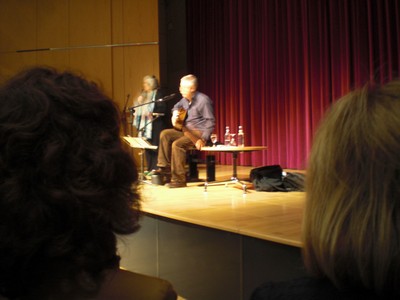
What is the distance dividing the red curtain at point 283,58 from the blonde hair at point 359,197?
14.2ft

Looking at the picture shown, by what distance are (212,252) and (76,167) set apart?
6.57 feet

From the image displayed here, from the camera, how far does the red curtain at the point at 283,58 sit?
17.4ft

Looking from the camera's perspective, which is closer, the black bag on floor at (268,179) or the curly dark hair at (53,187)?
the curly dark hair at (53,187)

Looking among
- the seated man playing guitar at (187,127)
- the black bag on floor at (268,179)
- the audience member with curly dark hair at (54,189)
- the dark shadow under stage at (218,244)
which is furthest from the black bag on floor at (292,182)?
the audience member with curly dark hair at (54,189)

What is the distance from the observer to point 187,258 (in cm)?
271

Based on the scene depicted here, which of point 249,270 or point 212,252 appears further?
point 212,252

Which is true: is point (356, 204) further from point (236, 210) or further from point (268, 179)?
point (268, 179)

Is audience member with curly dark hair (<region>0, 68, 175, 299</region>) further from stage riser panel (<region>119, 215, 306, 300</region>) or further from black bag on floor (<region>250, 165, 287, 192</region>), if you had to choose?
black bag on floor (<region>250, 165, 287, 192</region>)

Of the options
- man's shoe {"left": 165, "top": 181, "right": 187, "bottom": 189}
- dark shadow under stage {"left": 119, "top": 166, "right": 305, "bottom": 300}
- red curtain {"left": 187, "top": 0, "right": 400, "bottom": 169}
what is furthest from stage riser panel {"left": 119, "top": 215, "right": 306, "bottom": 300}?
red curtain {"left": 187, "top": 0, "right": 400, "bottom": 169}

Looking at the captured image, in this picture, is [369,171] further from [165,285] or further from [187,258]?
[187,258]

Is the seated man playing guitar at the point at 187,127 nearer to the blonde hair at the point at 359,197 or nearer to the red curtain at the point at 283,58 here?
the red curtain at the point at 283,58

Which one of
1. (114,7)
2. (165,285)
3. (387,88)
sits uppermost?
(114,7)

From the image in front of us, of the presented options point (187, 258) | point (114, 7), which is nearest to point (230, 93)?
point (114, 7)

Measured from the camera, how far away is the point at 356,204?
24.6 inches
